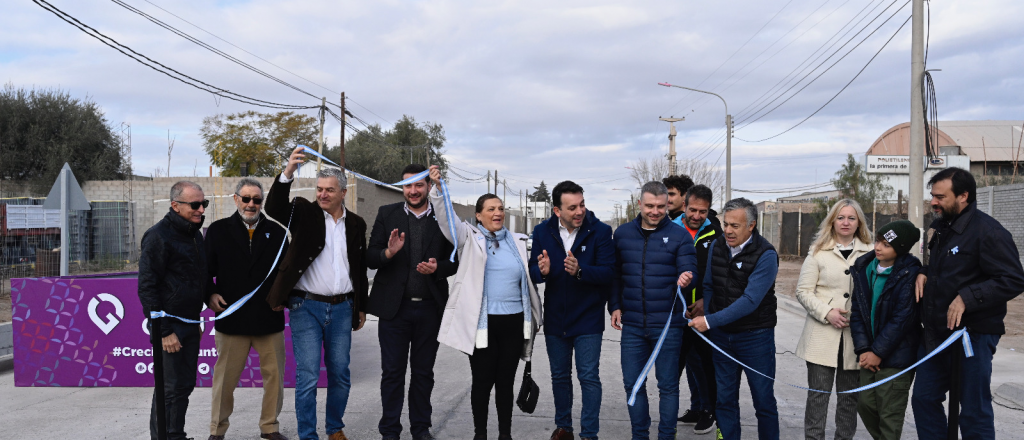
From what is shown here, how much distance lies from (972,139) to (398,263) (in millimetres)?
61867

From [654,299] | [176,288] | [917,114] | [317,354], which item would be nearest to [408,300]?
[317,354]

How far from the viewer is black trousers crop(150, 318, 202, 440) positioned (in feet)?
14.9

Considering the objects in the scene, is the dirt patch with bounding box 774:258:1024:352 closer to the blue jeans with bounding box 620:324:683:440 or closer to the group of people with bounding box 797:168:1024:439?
the group of people with bounding box 797:168:1024:439

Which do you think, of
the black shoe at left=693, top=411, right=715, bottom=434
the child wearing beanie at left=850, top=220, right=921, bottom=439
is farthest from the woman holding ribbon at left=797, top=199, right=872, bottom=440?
the black shoe at left=693, top=411, right=715, bottom=434

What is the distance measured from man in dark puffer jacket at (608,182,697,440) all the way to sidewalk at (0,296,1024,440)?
603 mm

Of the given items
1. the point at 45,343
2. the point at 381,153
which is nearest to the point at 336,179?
the point at 45,343

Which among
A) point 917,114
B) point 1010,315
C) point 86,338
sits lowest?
point 1010,315

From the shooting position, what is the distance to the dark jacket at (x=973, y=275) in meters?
3.90

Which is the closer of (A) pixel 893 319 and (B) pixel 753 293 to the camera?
(A) pixel 893 319

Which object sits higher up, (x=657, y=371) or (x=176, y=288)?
(x=176, y=288)

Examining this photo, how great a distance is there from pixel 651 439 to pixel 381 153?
5279 cm

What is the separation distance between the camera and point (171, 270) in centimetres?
459

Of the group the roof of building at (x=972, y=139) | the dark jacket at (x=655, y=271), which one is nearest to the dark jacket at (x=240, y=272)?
the dark jacket at (x=655, y=271)

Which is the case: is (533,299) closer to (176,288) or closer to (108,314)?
(176,288)
